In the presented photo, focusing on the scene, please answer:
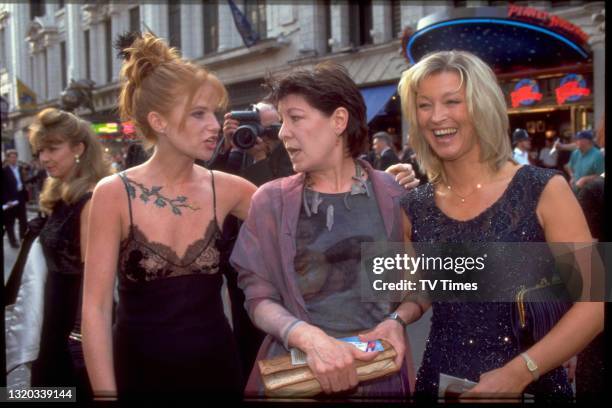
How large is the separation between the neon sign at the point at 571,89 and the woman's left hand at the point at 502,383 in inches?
293

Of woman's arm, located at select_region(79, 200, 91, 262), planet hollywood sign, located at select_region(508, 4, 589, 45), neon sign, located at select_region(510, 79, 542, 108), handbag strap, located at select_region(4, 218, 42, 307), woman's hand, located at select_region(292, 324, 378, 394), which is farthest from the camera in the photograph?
neon sign, located at select_region(510, 79, 542, 108)

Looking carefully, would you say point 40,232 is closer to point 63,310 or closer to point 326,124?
point 63,310

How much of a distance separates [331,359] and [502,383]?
0.41 metres

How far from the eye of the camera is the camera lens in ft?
8.55

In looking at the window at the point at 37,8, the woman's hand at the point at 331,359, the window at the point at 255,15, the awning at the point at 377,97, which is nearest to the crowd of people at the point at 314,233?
the woman's hand at the point at 331,359

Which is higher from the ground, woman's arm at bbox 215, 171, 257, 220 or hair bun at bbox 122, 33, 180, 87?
hair bun at bbox 122, 33, 180, 87

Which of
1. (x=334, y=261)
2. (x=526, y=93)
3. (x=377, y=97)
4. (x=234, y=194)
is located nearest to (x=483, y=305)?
(x=334, y=261)

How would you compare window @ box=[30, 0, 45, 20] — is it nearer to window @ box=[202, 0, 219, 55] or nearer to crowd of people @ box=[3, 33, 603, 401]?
crowd of people @ box=[3, 33, 603, 401]

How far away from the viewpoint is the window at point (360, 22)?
9625 mm

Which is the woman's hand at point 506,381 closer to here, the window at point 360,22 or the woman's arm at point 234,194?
the woman's arm at point 234,194

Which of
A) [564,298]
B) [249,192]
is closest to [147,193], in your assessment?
[249,192]

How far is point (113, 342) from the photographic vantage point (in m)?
1.90

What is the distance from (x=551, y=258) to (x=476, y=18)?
697cm

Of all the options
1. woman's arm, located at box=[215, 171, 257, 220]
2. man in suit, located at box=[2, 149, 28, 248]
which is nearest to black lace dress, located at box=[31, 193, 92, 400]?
woman's arm, located at box=[215, 171, 257, 220]
